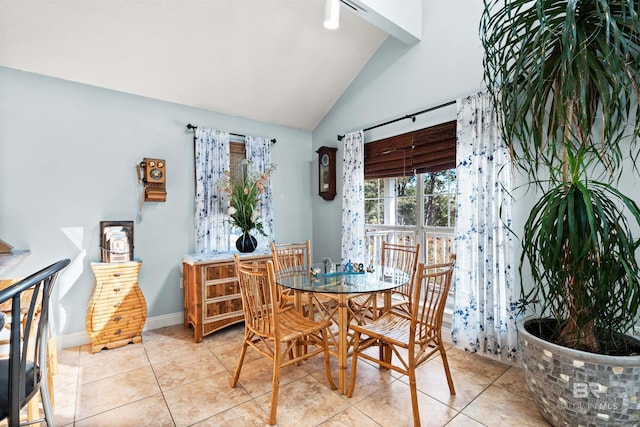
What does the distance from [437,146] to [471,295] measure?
1.42m

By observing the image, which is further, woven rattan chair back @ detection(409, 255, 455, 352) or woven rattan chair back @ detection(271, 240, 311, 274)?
woven rattan chair back @ detection(271, 240, 311, 274)

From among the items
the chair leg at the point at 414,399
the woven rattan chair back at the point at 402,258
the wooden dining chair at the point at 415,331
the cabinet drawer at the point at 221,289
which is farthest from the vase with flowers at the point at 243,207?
the chair leg at the point at 414,399

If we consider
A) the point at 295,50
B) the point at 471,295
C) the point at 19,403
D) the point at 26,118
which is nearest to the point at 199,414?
the point at 19,403

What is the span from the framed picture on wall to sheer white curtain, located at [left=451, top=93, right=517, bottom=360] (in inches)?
123

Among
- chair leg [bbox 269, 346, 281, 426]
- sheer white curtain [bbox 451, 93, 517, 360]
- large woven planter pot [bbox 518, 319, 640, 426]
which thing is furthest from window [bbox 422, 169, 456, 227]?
chair leg [bbox 269, 346, 281, 426]

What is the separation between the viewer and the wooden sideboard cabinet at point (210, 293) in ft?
9.61

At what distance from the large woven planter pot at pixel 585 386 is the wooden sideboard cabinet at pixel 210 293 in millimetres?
2563

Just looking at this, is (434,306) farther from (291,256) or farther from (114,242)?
(114,242)

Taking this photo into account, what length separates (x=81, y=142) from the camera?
9.29ft

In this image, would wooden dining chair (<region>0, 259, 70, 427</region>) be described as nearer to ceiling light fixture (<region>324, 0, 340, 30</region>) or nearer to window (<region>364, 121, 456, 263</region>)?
ceiling light fixture (<region>324, 0, 340, 30</region>)

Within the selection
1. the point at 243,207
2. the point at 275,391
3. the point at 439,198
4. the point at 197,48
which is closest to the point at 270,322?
the point at 275,391

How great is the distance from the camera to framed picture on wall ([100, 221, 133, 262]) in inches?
111

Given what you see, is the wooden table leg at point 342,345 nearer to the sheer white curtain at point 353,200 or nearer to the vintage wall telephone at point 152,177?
the sheer white curtain at point 353,200

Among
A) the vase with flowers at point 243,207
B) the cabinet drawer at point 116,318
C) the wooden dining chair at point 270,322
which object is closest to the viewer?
the wooden dining chair at point 270,322
